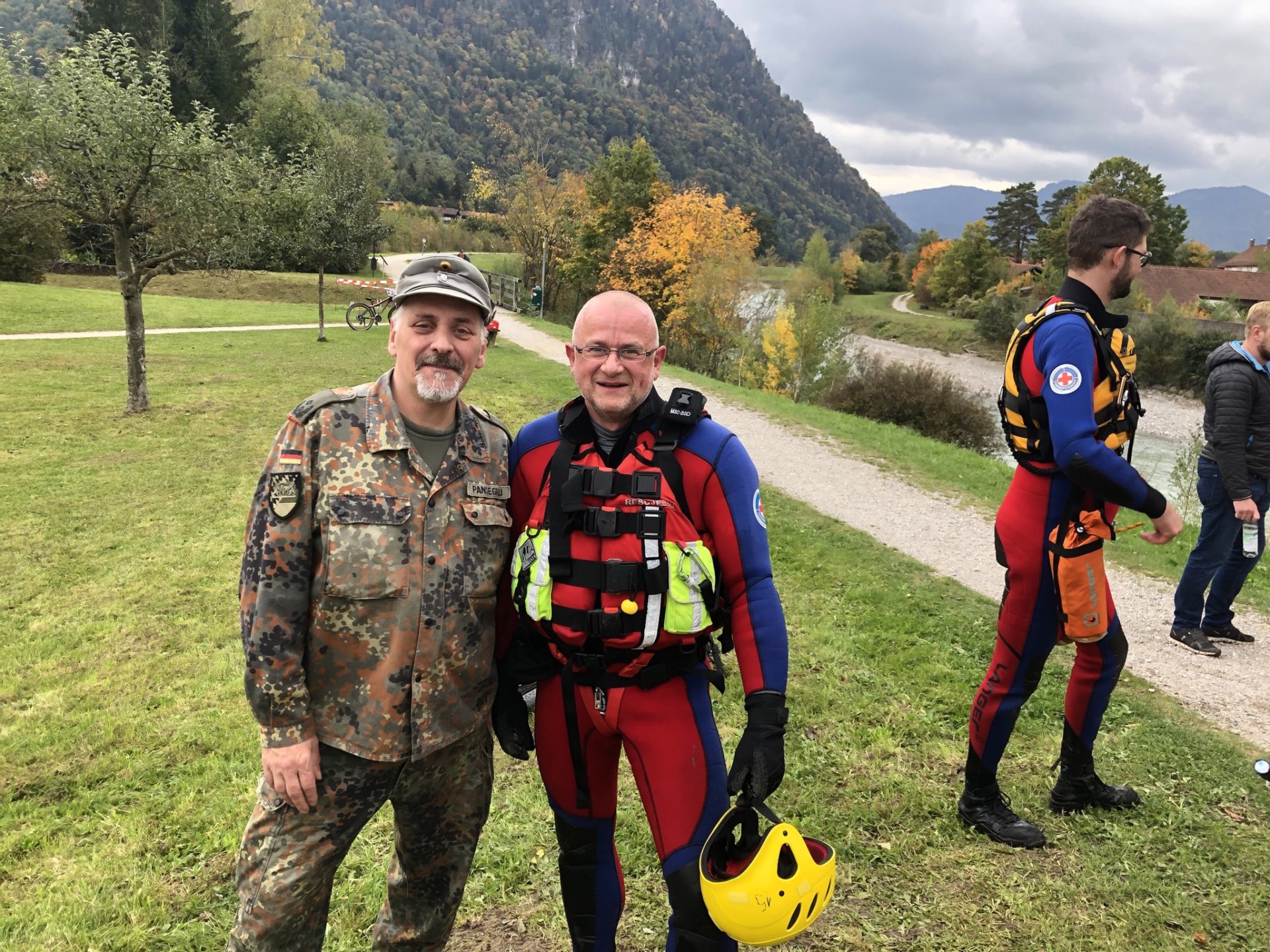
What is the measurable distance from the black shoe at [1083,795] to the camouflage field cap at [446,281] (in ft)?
12.3

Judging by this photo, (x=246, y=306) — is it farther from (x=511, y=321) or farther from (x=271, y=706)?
(x=271, y=706)

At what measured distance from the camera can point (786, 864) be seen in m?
2.07

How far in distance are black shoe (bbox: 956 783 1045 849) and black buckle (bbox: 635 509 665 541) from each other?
2676mm

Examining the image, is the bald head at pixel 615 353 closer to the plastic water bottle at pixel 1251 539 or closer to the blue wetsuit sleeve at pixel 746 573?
the blue wetsuit sleeve at pixel 746 573

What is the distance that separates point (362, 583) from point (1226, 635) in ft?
23.4

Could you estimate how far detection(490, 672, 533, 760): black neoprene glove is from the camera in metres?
2.58

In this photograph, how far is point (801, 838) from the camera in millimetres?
2150

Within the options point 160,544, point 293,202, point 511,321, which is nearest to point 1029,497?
point 160,544

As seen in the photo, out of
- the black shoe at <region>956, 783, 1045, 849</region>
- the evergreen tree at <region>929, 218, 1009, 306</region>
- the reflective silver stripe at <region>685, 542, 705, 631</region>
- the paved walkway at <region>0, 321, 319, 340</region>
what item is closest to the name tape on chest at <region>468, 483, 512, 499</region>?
the reflective silver stripe at <region>685, 542, 705, 631</region>

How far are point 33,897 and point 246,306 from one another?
3076cm

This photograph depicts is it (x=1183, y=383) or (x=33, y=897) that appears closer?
(x=33, y=897)

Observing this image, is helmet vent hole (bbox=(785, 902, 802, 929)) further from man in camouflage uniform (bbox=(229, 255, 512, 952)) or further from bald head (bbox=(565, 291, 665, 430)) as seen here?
bald head (bbox=(565, 291, 665, 430))

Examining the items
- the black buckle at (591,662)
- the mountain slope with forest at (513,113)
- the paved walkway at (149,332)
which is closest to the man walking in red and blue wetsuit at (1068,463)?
the black buckle at (591,662)

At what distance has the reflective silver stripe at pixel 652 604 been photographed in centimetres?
222
